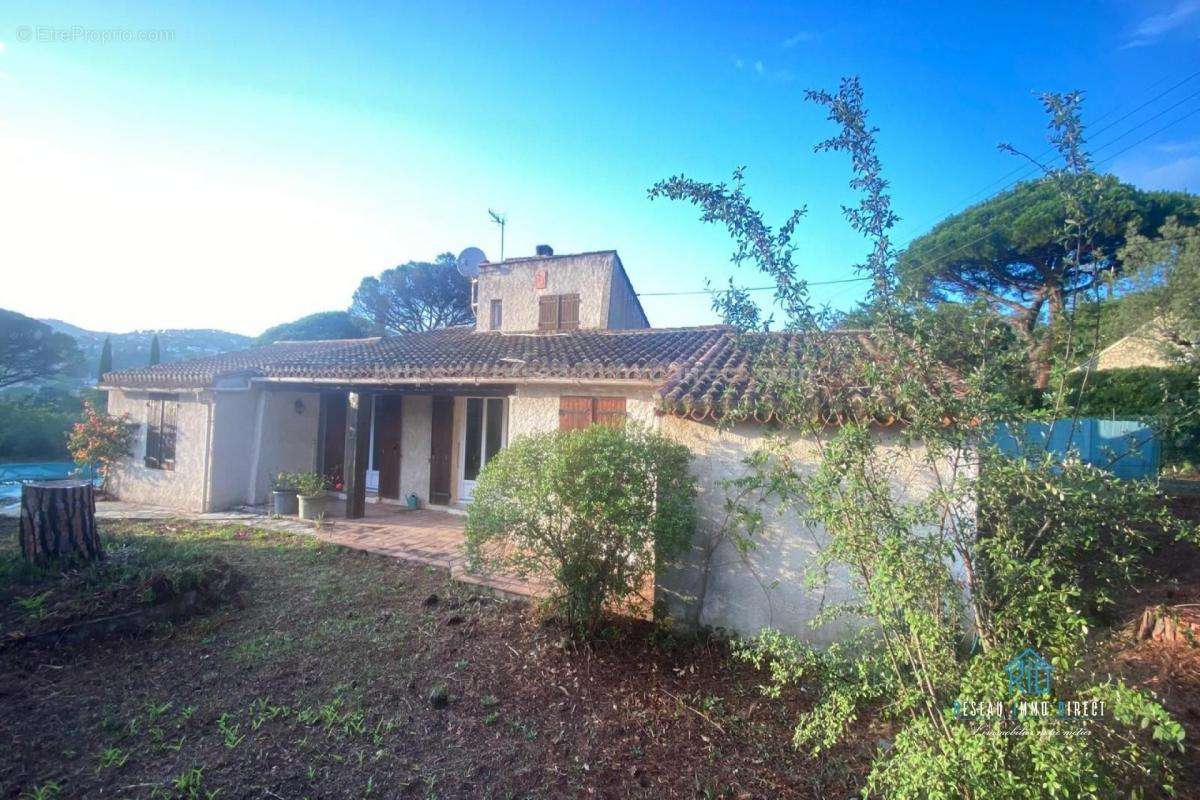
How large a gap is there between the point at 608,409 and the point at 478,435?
416 centimetres

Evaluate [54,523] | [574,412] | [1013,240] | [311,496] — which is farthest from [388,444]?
[1013,240]

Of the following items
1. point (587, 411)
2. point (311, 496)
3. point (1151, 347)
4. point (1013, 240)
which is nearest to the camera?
point (587, 411)

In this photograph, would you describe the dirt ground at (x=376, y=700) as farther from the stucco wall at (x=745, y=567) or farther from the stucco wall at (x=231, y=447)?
the stucco wall at (x=231, y=447)

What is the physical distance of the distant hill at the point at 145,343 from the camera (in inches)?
1399

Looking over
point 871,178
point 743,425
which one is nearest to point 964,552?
point 871,178

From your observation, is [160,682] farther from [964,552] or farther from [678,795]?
[964,552]

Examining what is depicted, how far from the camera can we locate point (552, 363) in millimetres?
9016

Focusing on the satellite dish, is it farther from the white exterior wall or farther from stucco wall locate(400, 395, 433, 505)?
the white exterior wall

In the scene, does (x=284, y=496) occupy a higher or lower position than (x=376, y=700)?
higher

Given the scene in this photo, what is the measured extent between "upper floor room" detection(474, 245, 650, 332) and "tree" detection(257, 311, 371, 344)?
53.7 ft

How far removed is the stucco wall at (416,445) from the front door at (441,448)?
0.44 feet

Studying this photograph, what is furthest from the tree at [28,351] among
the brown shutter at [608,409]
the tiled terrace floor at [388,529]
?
the brown shutter at [608,409]

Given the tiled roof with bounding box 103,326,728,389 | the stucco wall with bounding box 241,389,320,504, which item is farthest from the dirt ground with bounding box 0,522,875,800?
the stucco wall with bounding box 241,389,320,504

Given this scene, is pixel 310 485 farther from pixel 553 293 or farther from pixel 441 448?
pixel 553 293
